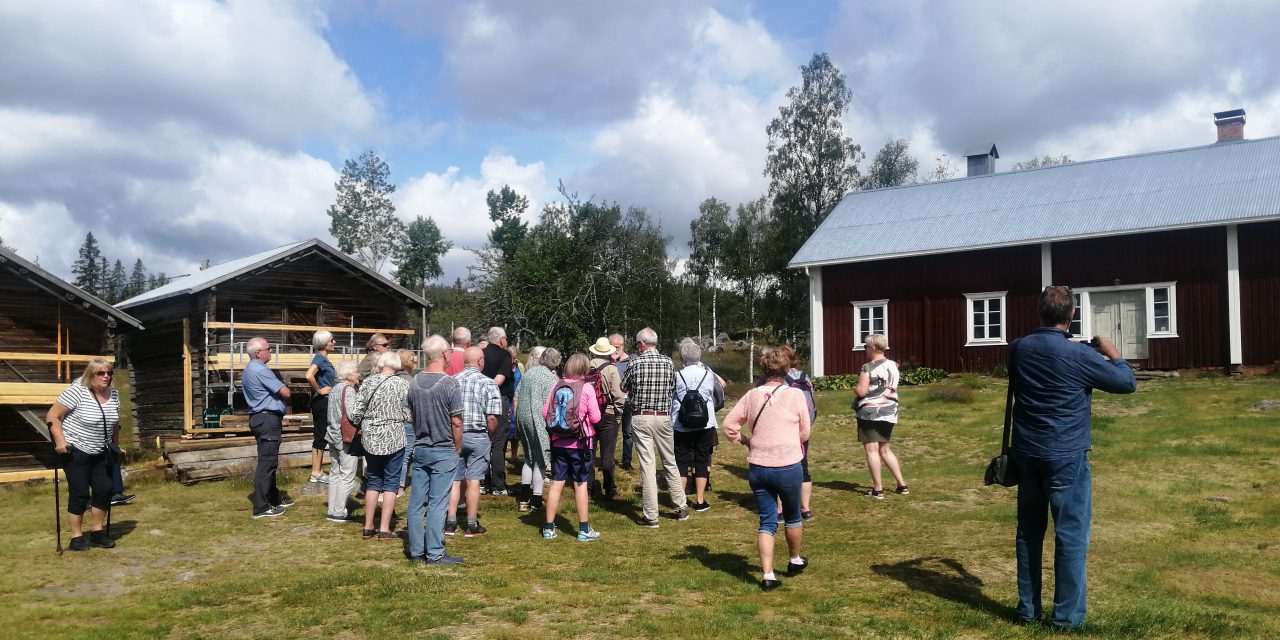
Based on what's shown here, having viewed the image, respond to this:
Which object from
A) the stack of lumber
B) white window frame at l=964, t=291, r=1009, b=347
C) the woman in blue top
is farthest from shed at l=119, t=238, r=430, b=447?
white window frame at l=964, t=291, r=1009, b=347

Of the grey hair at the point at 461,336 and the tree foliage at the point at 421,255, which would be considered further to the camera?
the tree foliage at the point at 421,255

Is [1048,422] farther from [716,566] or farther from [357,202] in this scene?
[357,202]

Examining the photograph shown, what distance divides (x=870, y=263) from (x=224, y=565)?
20.5 metres

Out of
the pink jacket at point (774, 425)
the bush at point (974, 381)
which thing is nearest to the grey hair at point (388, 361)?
the pink jacket at point (774, 425)

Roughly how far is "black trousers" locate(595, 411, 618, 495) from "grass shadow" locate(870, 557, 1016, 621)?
383 centimetres

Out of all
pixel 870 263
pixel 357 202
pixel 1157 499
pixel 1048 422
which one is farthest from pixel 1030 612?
pixel 357 202

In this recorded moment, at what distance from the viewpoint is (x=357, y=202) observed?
52594 millimetres

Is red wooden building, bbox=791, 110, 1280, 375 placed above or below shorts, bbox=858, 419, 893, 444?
above

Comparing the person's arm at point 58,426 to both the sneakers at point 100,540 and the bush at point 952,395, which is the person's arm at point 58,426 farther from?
the bush at point 952,395

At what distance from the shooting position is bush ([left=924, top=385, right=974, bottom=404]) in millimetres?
17273

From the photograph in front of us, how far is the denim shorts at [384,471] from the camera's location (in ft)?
25.4

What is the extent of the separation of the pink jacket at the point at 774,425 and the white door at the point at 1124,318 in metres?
17.7

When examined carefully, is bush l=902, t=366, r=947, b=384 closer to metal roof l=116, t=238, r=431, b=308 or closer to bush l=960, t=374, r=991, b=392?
bush l=960, t=374, r=991, b=392

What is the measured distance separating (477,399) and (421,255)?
53490 millimetres
